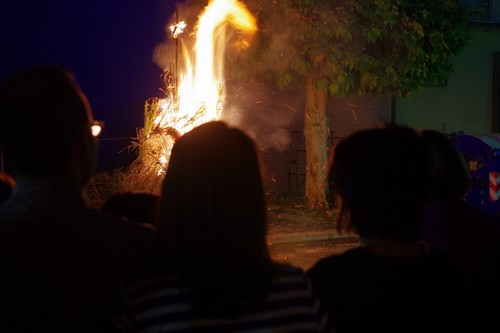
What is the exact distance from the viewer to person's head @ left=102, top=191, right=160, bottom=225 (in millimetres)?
2241

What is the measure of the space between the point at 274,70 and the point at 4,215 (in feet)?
34.8

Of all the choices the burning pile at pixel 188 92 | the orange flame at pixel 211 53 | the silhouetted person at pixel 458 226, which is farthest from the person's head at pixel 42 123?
the orange flame at pixel 211 53

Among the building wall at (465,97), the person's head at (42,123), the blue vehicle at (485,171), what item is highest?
the building wall at (465,97)

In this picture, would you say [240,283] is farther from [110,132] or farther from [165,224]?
[110,132]

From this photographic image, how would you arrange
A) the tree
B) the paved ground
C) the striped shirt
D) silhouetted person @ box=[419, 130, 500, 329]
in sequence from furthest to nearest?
the tree
the paved ground
silhouetted person @ box=[419, 130, 500, 329]
the striped shirt

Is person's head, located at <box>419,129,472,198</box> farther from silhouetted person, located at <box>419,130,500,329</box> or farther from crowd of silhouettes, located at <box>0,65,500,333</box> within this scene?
crowd of silhouettes, located at <box>0,65,500,333</box>

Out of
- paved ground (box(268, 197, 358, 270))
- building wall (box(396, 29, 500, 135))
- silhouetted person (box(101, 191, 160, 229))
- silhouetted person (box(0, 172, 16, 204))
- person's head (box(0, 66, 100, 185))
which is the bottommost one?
paved ground (box(268, 197, 358, 270))

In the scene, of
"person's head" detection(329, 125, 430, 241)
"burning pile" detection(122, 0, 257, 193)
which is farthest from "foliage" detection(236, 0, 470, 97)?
"person's head" detection(329, 125, 430, 241)

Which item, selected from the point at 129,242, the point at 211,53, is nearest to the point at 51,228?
the point at 129,242

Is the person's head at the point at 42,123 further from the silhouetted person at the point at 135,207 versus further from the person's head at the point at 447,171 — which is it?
the person's head at the point at 447,171

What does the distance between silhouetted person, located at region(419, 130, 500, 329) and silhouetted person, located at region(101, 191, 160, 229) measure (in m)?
1.19

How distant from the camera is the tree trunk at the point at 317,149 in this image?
Result: 12.8m

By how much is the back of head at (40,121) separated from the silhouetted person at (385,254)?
0.98 m

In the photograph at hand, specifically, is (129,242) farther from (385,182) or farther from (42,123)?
(385,182)
